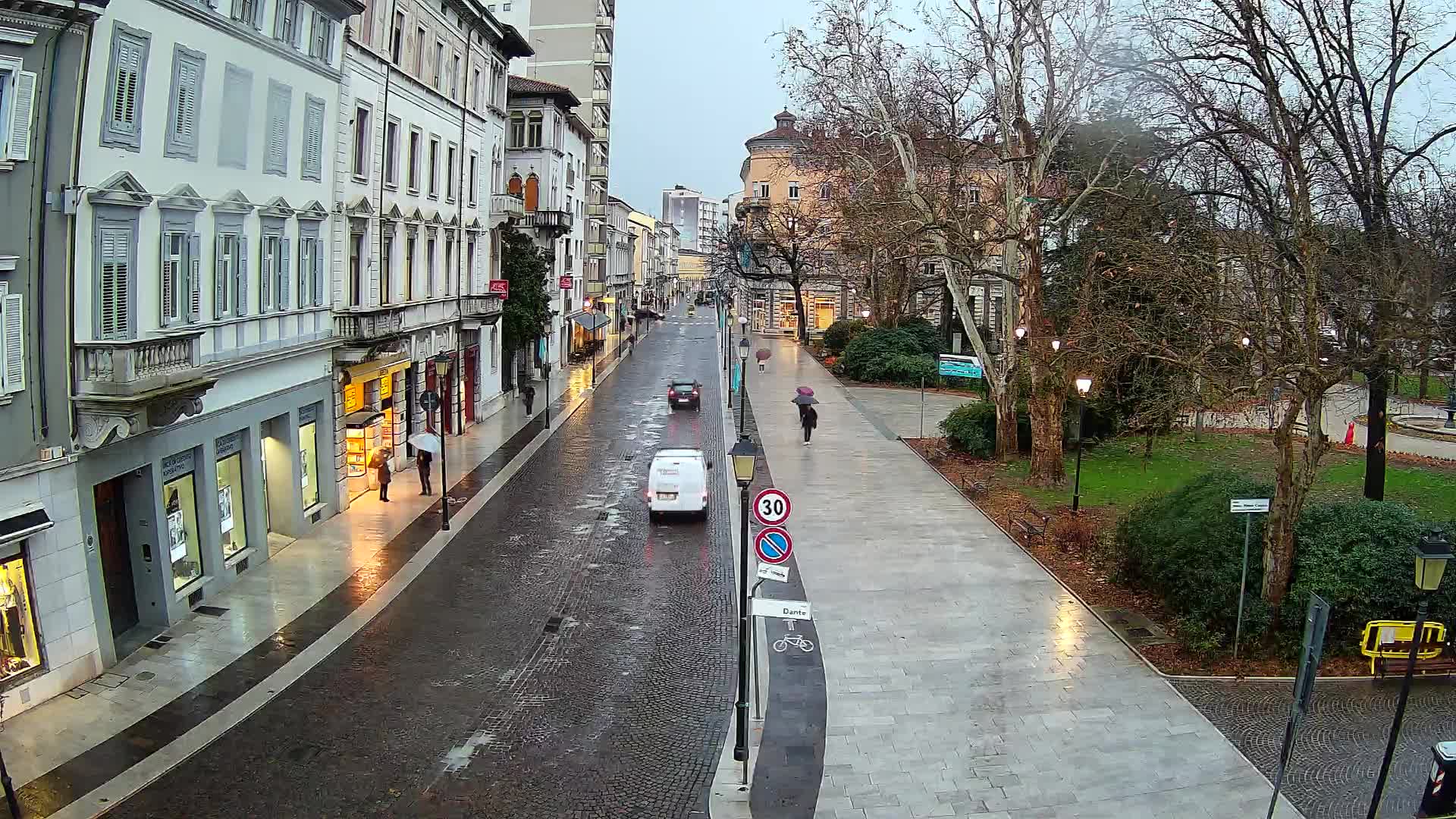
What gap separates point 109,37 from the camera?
550 inches

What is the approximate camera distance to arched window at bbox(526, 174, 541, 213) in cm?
4931

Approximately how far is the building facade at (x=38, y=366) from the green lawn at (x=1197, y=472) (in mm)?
18653

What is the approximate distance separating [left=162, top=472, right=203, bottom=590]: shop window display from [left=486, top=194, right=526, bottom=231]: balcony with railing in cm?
2174

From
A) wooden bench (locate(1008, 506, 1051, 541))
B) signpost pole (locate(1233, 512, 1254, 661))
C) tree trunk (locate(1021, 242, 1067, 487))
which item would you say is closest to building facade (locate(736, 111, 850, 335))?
tree trunk (locate(1021, 242, 1067, 487))

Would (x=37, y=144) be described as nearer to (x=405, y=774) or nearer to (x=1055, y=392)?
(x=405, y=774)

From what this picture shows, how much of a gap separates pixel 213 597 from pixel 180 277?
5070mm

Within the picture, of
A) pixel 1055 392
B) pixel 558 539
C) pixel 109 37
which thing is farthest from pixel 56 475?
pixel 1055 392

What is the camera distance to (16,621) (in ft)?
42.2

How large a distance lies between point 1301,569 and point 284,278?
17.9 meters

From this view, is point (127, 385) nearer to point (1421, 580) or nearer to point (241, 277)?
point (241, 277)

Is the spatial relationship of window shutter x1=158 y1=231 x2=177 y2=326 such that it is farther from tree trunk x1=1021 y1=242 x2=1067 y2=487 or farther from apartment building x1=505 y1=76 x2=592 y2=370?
apartment building x1=505 y1=76 x2=592 y2=370

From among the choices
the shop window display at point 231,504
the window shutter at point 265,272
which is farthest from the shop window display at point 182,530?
the window shutter at point 265,272

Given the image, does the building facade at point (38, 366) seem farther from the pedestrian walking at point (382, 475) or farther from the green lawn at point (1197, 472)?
the green lawn at point (1197, 472)

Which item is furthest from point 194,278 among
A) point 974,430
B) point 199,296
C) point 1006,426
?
point 1006,426
